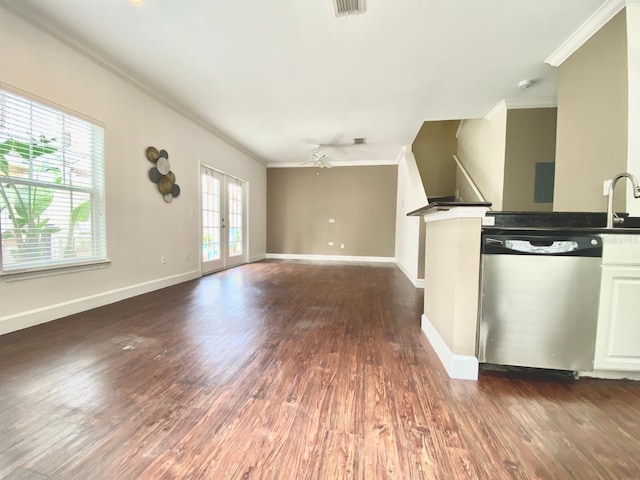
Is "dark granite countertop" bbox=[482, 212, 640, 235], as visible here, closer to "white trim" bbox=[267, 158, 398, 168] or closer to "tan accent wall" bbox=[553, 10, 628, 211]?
"tan accent wall" bbox=[553, 10, 628, 211]

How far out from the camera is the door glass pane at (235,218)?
5883mm

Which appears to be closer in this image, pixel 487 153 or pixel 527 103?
pixel 527 103

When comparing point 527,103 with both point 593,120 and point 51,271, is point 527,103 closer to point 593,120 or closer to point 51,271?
point 593,120

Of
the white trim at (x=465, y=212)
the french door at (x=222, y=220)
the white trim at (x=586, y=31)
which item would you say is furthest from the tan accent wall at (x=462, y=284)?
the french door at (x=222, y=220)

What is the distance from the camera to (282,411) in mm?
1313

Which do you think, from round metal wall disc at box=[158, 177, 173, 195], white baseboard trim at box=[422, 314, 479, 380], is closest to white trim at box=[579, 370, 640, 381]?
white baseboard trim at box=[422, 314, 479, 380]

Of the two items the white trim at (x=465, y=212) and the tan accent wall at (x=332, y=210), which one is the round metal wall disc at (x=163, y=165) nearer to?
the white trim at (x=465, y=212)

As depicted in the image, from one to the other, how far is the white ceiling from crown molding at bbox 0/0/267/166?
0.02m

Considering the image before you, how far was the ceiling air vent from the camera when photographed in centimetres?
203

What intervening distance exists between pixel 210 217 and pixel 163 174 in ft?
4.81

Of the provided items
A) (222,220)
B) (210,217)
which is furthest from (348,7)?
(222,220)

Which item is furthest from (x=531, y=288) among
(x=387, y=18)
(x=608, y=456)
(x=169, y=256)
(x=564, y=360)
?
(x=169, y=256)

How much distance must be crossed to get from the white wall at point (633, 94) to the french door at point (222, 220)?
521cm

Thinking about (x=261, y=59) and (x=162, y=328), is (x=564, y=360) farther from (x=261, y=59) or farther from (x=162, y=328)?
(x=261, y=59)
